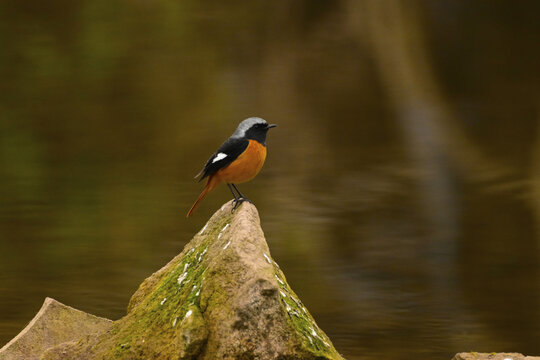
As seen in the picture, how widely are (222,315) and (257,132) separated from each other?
45.9 inches

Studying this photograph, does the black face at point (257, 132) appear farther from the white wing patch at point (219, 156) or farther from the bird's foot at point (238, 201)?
the bird's foot at point (238, 201)

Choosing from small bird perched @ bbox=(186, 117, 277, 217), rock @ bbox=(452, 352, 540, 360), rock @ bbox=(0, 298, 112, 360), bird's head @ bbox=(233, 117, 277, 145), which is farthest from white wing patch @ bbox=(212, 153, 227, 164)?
rock @ bbox=(452, 352, 540, 360)

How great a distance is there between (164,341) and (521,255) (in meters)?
4.32

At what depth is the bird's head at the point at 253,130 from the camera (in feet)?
14.0

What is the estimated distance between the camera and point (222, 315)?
11.5ft

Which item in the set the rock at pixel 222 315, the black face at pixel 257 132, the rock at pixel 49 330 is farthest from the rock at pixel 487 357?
the rock at pixel 49 330

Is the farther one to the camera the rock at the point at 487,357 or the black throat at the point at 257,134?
the rock at the point at 487,357

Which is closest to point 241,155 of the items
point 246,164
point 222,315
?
point 246,164

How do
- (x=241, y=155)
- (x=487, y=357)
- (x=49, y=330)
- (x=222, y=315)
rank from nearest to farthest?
(x=222, y=315) → (x=241, y=155) → (x=487, y=357) → (x=49, y=330)

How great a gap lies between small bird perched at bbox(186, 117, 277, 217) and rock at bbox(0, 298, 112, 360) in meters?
1.18

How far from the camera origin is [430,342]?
6922 millimetres

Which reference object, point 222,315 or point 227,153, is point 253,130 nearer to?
point 227,153

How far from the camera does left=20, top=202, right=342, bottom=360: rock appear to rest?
343 cm

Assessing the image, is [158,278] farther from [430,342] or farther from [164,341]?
[430,342]
